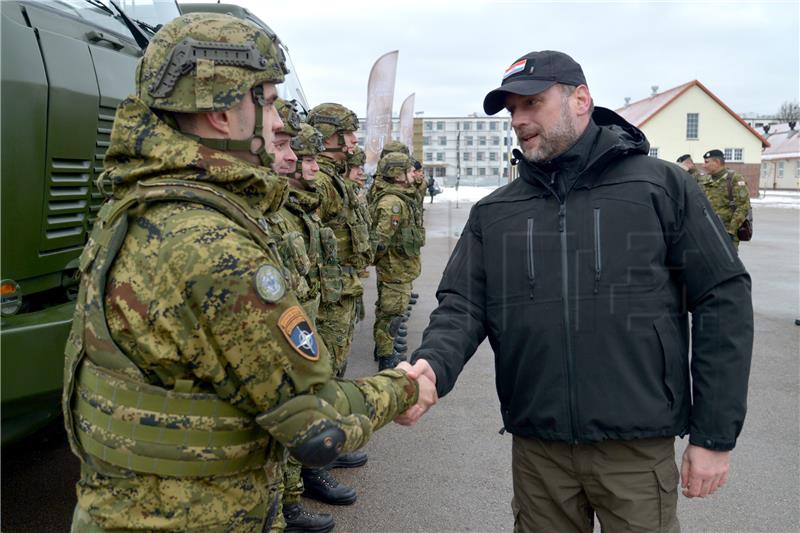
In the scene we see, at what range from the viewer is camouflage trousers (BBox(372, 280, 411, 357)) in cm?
709

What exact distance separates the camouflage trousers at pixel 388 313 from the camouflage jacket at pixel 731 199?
575 cm

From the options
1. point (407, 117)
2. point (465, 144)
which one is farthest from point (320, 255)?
A: point (465, 144)

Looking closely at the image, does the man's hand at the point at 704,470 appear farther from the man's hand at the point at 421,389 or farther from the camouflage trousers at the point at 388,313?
the camouflage trousers at the point at 388,313

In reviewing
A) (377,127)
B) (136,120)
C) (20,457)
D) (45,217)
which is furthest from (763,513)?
(377,127)

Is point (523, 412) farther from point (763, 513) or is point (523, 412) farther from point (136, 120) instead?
point (763, 513)

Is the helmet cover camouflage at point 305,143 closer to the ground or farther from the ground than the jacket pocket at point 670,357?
farther from the ground

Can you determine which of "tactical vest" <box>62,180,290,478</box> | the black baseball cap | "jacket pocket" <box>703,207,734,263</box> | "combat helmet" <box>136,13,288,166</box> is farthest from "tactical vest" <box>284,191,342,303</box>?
"jacket pocket" <box>703,207,734,263</box>

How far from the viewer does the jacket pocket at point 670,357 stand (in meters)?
2.35

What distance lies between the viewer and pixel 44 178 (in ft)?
9.17

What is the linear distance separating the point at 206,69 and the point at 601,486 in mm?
2038

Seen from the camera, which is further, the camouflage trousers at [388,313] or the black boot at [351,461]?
the camouflage trousers at [388,313]

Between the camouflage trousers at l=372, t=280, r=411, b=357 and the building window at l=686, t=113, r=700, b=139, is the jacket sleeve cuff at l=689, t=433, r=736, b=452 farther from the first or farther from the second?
the building window at l=686, t=113, r=700, b=139

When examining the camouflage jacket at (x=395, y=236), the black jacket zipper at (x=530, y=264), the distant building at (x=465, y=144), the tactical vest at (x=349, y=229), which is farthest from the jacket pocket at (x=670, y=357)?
the distant building at (x=465, y=144)

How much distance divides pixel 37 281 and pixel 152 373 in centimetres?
151
